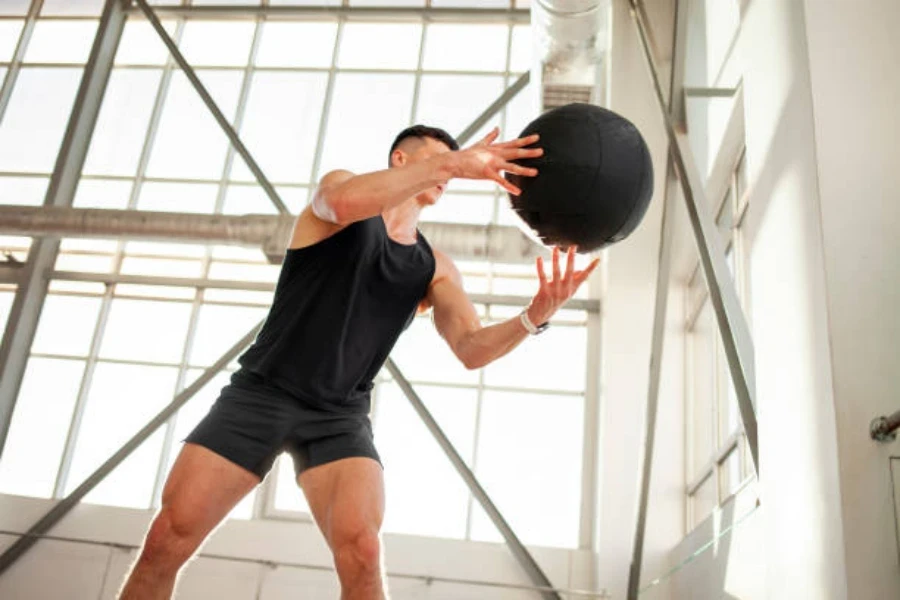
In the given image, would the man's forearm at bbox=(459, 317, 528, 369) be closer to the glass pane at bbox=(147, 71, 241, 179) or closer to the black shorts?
the black shorts

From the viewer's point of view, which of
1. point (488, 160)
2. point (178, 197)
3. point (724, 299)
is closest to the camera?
point (488, 160)

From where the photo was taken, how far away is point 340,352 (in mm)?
2930

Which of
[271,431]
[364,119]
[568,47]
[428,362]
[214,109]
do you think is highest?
[364,119]

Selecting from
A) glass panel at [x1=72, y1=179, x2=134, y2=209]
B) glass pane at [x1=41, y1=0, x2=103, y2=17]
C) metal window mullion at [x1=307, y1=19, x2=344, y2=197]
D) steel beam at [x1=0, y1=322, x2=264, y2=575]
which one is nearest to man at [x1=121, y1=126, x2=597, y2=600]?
steel beam at [x1=0, y1=322, x2=264, y2=575]

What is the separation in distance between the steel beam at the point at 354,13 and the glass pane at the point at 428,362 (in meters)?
3.21

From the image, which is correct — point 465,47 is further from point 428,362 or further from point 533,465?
point 533,465

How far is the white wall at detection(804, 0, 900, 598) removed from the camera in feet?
7.53

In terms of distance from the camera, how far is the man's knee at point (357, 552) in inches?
103

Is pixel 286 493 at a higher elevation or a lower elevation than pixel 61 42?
lower

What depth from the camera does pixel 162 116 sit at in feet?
29.2

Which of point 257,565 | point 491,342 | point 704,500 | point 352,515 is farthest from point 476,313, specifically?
point 257,565

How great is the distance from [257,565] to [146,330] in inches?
97.1

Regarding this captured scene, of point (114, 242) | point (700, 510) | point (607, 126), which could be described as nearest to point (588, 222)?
point (607, 126)

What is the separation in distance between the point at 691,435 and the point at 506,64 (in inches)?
166
